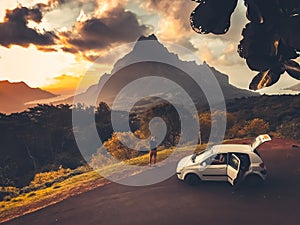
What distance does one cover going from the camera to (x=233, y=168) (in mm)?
9883

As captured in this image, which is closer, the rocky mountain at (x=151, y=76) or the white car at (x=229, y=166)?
the white car at (x=229, y=166)

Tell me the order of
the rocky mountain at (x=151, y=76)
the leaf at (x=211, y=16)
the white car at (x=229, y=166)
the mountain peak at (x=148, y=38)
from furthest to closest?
1. the mountain peak at (x=148, y=38)
2. the rocky mountain at (x=151, y=76)
3. the white car at (x=229, y=166)
4. the leaf at (x=211, y=16)

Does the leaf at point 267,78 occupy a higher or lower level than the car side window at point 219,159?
higher

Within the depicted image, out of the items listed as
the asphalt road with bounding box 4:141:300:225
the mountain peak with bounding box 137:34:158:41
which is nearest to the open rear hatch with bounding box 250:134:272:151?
the asphalt road with bounding box 4:141:300:225

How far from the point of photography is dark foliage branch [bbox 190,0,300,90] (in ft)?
5.41

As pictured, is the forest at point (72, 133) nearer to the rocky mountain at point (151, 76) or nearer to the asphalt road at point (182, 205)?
the asphalt road at point (182, 205)

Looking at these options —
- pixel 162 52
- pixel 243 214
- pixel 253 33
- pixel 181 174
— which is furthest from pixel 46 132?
pixel 162 52

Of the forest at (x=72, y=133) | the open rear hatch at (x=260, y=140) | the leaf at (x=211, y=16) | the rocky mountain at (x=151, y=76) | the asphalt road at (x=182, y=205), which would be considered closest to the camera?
the leaf at (x=211, y=16)

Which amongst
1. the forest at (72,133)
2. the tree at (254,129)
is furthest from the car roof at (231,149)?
the tree at (254,129)

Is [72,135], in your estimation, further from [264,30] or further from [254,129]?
[264,30]

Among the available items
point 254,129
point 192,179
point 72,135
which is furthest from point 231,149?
point 72,135

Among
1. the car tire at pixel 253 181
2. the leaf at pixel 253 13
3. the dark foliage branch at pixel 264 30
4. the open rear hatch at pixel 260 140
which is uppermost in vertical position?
the leaf at pixel 253 13

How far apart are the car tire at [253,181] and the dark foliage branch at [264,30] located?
8.63 metres

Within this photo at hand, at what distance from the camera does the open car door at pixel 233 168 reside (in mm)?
9757
